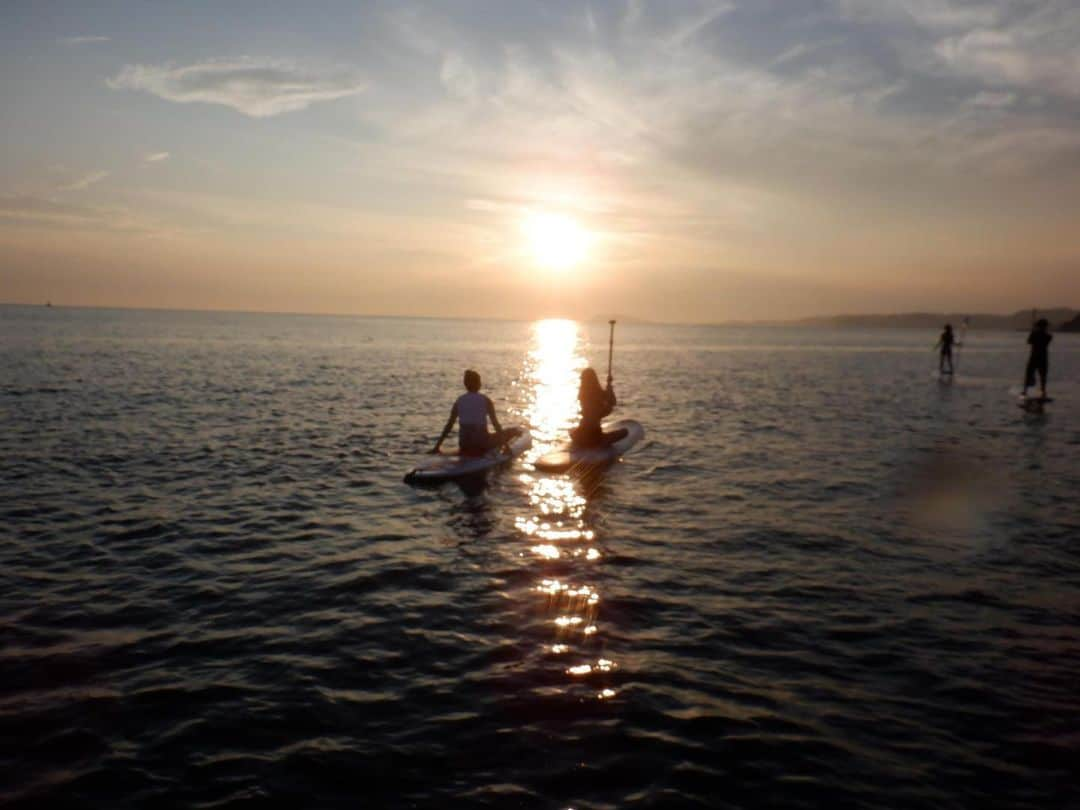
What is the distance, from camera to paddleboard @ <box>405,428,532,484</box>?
56.6 feet

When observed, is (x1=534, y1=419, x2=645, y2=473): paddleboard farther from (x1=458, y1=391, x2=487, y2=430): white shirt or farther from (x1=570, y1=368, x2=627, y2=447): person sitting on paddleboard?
(x1=458, y1=391, x2=487, y2=430): white shirt

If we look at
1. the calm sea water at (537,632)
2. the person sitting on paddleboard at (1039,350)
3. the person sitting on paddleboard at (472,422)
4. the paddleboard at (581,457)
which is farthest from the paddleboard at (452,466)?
the person sitting on paddleboard at (1039,350)

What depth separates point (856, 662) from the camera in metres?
8.30

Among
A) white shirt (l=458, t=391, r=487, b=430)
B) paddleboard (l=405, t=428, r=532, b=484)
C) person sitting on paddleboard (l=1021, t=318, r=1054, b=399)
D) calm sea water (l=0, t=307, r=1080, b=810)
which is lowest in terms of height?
calm sea water (l=0, t=307, r=1080, b=810)

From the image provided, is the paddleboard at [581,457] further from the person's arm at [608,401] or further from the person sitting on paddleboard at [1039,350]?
the person sitting on paddleboard at [1039,350]

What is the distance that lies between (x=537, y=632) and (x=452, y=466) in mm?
9185

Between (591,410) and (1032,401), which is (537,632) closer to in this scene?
(591,410)

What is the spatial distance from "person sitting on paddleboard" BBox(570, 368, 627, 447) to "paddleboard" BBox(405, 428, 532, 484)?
87.0 inches

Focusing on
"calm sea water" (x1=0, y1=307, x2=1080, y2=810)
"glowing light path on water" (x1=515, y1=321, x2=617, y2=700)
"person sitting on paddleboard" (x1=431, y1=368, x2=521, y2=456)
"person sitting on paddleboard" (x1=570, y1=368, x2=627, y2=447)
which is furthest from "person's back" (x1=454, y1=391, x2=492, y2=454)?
"person sitting on paddleboard" (x1=570, y1=368, x2=627, y2=447)

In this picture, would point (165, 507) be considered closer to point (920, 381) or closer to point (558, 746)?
point (558, 746)

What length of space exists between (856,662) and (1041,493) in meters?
12.0

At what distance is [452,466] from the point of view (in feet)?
58.4

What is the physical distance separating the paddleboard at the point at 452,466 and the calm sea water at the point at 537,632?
574mm

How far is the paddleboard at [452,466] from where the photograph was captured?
17250mm
